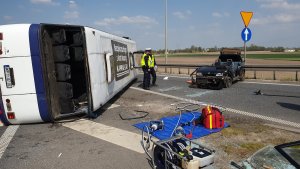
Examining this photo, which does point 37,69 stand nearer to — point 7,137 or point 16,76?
point 16,76

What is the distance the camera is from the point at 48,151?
213 inches

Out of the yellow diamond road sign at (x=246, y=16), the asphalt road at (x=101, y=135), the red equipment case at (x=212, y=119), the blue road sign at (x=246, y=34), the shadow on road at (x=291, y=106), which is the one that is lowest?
the shadow on road at (x=291, y=106)

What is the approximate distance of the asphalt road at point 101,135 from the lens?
15.9 ft

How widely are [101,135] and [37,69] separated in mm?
2342

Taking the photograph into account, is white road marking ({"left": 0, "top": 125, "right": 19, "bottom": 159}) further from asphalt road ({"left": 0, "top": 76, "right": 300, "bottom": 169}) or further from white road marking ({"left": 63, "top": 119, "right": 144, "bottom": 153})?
white road marking ({"left": 63, "top": 119, "right": 144, "bottom": 153})

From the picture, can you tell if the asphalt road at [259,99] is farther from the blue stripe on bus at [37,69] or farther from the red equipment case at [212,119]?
the blue stripe on bus at [37,69]

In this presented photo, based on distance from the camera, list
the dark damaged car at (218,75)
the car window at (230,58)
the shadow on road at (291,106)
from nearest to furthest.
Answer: the shadow on road at (291,106) < the dark damaged car at (218,75) < the car window at (230,58)

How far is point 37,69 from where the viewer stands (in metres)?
6.73

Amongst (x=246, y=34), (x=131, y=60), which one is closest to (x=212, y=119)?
(x=131, y=60)

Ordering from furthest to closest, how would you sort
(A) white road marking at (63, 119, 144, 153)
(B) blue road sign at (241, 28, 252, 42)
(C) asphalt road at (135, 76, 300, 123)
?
(B) blue road sign at (241, 28, 252, 42) < (C) asphalt road at (135, 76, 300, 123) < (A) white road marking at (63, 119, 144, 153)

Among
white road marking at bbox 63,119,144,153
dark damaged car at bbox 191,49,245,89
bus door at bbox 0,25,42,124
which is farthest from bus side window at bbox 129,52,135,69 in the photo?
bus door at bbox 0,25,42,124

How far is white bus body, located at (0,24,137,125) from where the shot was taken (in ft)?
21.7

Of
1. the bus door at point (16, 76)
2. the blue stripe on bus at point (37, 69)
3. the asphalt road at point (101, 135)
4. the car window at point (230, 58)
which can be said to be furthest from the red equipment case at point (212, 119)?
the car window at point (230, 58)

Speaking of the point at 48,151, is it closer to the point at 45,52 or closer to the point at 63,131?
the point at 63,131
